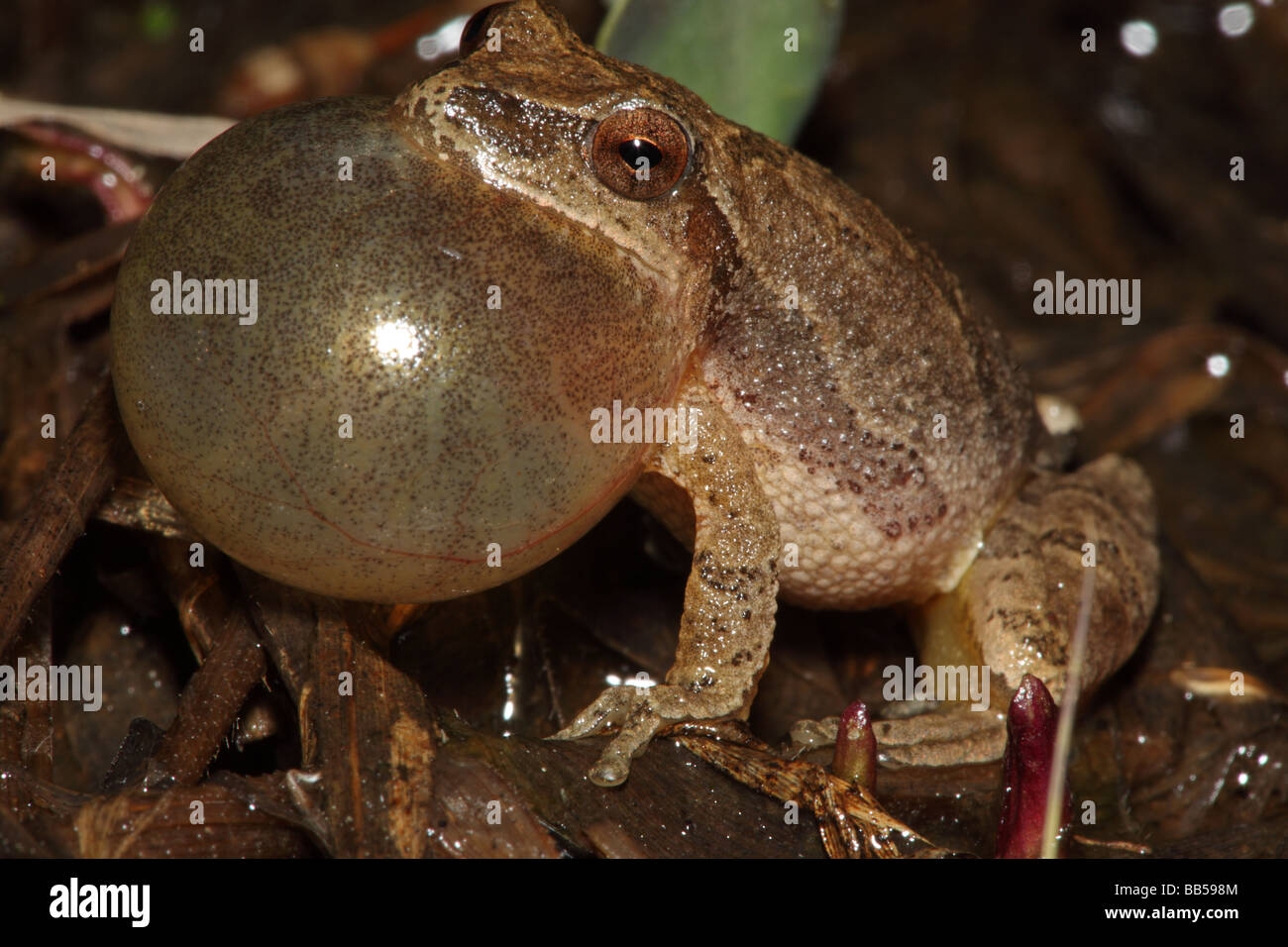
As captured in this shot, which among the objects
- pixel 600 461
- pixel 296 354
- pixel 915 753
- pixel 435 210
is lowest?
pixel 915 753

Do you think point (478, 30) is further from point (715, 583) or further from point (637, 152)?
point (715, 583)

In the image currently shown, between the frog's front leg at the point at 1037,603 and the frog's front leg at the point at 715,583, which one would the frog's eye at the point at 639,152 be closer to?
the frog's front leg at the point at 715,583

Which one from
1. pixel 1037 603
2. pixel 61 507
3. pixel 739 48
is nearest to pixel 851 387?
pixel 1037 603

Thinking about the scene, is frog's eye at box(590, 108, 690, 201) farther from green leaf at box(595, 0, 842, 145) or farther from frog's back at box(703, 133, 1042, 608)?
green leaf at box(595, 0, 842, 145)

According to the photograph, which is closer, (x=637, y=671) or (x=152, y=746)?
(x=152, y=746)

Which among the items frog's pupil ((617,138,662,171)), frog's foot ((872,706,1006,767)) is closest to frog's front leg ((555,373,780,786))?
frog's foot ((872,706,1006,767))
